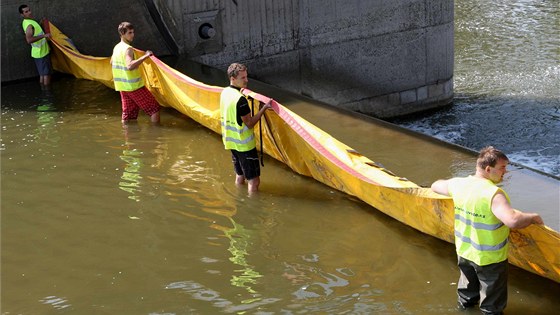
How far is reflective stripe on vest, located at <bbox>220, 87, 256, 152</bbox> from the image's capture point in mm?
9414

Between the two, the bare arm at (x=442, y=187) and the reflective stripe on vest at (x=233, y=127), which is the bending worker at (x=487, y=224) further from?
the reflective stripe on vest at (x=233, y=127)

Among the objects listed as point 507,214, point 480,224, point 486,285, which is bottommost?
point 486,285

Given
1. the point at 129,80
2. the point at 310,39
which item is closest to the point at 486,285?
the point at 129,80

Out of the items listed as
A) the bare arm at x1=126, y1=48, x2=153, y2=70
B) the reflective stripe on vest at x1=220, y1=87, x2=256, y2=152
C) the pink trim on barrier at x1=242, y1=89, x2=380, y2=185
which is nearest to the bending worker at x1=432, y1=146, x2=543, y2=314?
the pink trim on barrier at x1=242, y1=89, x2=380, y2=185

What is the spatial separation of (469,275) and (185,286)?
2.55 meters

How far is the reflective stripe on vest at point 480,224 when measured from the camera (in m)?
6.76

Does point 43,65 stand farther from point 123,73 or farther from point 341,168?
point 341,168

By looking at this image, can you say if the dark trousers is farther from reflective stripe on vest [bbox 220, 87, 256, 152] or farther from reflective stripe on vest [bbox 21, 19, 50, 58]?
reflective stripe on vest [bbox 21, 19, 50, 58]

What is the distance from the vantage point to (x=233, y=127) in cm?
956

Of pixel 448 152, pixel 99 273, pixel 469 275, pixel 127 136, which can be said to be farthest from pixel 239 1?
pixel 469 275

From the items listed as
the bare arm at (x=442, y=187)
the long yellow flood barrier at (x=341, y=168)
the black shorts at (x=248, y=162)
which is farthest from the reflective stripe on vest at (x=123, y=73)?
the bare arm at (x=442, y=187)

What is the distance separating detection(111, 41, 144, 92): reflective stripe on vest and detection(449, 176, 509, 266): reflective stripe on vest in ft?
21.4

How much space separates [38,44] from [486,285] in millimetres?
10418

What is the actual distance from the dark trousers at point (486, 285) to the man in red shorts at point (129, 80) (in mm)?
6462
